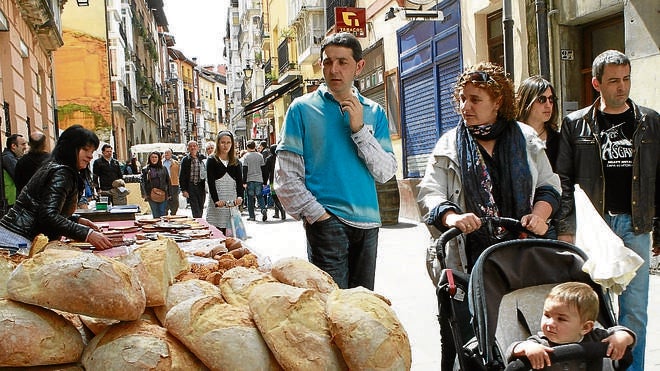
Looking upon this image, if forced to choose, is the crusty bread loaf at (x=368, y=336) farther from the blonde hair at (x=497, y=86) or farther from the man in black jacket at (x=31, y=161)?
the man in black jacket at (x=31, y=161)

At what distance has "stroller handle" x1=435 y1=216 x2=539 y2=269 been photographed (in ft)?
9.37

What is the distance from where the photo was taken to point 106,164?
14391mm

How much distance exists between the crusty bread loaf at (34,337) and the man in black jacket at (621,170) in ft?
9.57

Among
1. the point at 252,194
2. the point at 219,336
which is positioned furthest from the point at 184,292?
the point at 252,194

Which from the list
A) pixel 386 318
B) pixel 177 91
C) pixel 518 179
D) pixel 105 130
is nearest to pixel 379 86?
pixel 518 179

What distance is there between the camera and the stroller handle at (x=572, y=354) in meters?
2.30

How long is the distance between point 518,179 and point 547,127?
132 cm

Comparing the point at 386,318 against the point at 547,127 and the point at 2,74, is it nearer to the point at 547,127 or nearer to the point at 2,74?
the point at 547,127

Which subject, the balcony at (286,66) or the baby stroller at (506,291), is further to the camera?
the balcony at (286,66)

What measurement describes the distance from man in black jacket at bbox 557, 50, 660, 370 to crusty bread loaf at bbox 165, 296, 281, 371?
2570mm

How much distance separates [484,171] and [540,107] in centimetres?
116

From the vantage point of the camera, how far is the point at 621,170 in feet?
12.7

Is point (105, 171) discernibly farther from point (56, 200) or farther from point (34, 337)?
point (34, 337)

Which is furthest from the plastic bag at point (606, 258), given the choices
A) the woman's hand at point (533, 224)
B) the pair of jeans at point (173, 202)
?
the pair of jeans at point (173, 202)
